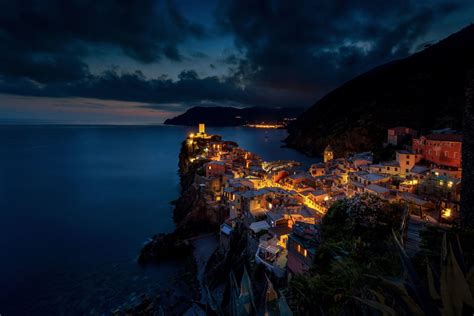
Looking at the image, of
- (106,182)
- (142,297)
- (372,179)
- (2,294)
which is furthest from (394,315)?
(106,182)

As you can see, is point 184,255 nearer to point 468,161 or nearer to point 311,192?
point 311,192

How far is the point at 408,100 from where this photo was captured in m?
62.1

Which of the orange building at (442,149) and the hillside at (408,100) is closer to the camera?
the orange building at (442,149)

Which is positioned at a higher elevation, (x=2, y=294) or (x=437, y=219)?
(x=437, y=219)

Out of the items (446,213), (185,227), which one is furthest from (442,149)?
(185,227)

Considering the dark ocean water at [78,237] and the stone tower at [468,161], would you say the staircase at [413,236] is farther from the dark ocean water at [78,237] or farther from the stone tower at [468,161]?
the dark ocean water at [78,237]

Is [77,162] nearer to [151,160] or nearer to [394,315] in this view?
[151,160]

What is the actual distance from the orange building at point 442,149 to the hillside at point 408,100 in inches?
771

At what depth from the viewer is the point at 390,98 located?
66.8m

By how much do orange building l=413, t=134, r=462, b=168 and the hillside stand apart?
19575 mm

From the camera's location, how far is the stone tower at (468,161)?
8.55m

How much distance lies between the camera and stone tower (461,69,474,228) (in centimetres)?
855

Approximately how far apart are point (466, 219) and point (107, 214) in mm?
38127

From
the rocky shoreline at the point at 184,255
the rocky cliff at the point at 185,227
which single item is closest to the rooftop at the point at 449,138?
the rocky cliff at the point at 185,227
